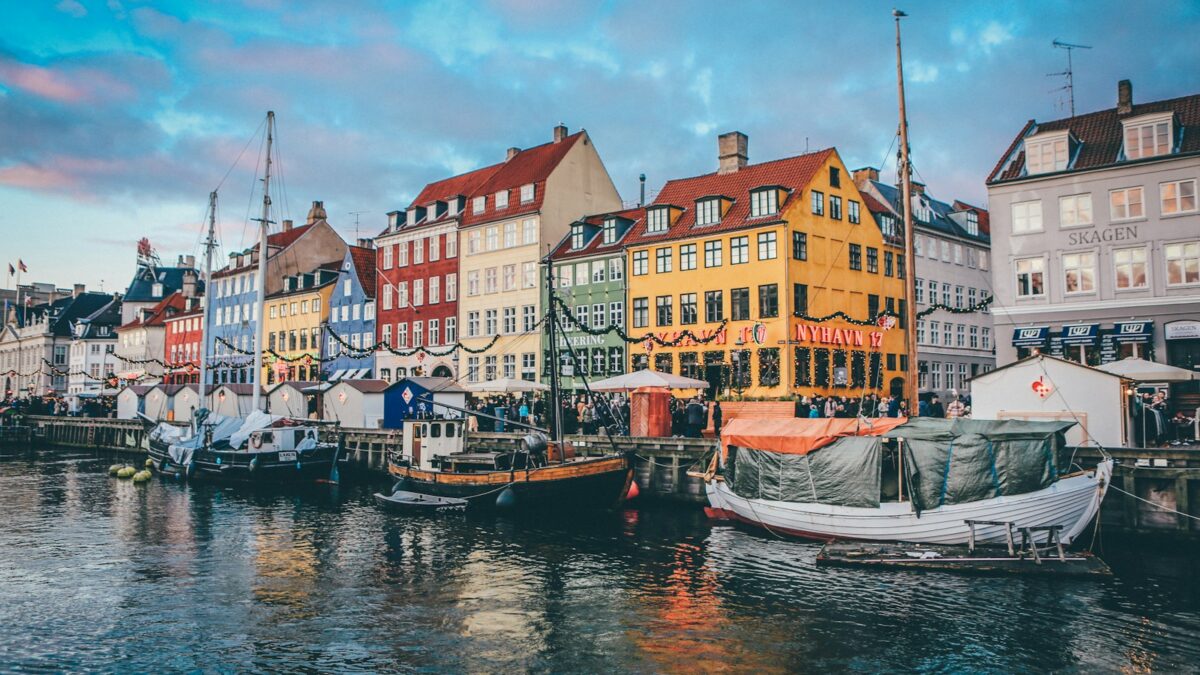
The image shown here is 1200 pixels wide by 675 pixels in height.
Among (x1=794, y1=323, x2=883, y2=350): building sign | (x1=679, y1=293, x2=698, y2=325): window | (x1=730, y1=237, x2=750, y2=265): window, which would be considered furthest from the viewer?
(x1=679, y1=293, x2=698, y2=325): window

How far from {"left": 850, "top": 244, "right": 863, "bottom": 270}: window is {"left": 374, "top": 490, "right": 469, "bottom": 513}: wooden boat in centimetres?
3054

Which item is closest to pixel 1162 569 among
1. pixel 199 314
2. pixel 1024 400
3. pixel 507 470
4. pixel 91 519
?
pixel 1024 400

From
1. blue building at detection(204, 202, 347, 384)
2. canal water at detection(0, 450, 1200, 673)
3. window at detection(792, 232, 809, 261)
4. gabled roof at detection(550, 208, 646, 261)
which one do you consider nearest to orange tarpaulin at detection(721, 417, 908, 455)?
canal water at detection(0, 450, 1200, 673)

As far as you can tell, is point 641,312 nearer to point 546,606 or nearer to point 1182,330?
point 1182,330

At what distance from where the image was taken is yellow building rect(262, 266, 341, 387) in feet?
255

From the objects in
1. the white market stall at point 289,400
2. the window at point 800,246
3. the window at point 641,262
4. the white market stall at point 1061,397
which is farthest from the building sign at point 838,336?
the white market stall at point 289,400

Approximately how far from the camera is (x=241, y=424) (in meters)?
45.4

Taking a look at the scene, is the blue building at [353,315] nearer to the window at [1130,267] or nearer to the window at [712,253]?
the window at [712,253]

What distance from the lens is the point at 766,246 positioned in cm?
4988

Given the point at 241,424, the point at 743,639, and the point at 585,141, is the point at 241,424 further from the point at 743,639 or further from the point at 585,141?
the point at 743,639

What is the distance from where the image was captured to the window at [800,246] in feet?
163

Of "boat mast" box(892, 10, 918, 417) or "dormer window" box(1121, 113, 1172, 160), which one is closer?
"boat mast" box(892, 10, 918, 417)

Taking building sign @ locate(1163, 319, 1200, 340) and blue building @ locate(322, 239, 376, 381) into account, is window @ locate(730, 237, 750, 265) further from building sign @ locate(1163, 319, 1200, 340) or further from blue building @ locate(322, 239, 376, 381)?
blue building @ locate(322, 239, 376, 381)

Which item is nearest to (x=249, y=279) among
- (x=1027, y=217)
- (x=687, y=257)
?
(x=687, y=257)
